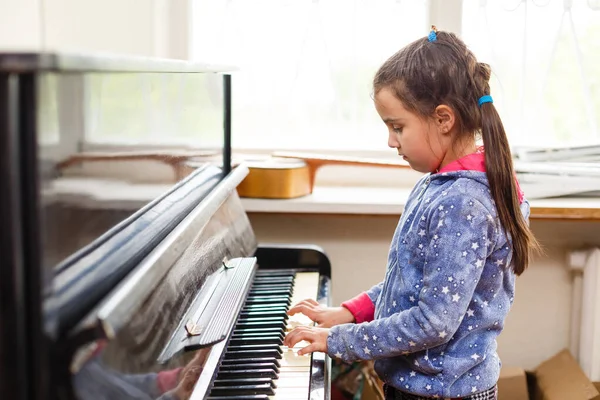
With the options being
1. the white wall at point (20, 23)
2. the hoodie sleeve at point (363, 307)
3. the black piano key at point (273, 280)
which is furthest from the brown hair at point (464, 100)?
the white wall at point (20, 23)

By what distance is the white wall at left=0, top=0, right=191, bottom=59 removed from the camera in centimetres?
195

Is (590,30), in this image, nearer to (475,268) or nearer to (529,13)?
(529,13)

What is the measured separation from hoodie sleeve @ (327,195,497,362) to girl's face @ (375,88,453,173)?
96mm

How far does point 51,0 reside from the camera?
85.9 inches

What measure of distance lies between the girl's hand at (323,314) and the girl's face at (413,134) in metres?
0.39

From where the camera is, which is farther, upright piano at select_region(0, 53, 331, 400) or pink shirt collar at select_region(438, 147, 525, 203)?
pink shirt collar at select_region(438, 147, 525, 203)

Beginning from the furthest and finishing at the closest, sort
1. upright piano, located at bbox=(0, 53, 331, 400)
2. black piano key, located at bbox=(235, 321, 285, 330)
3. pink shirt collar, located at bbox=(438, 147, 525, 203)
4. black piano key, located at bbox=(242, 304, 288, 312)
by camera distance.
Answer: black piano key, located at bbox=(242, 304, 288, 312) < black piano key, located at bbox=(235, 321, 285, 330) < pink shirt collar, located at bbox=(438, 147, 525, 203) < upright piano, located at bbox=(0, 53, 331, 400)

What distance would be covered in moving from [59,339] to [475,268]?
0.78 meters

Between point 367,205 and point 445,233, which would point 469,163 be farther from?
point 367,205

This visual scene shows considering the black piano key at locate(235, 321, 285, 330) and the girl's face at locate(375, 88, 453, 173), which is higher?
the girl's face at locate(375, 88, 453, 173)

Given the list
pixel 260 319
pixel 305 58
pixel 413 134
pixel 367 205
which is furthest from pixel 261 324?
pixel 305 58

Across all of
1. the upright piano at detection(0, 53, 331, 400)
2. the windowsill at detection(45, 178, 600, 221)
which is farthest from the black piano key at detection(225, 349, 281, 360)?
the windowsill at detection(45, 178, 600, 221)

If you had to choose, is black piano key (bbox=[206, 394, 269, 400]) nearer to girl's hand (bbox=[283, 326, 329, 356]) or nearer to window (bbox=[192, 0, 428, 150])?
girl's hand (bbox=[283, 326, 329, 356])

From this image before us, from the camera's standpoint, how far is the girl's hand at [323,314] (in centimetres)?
162
